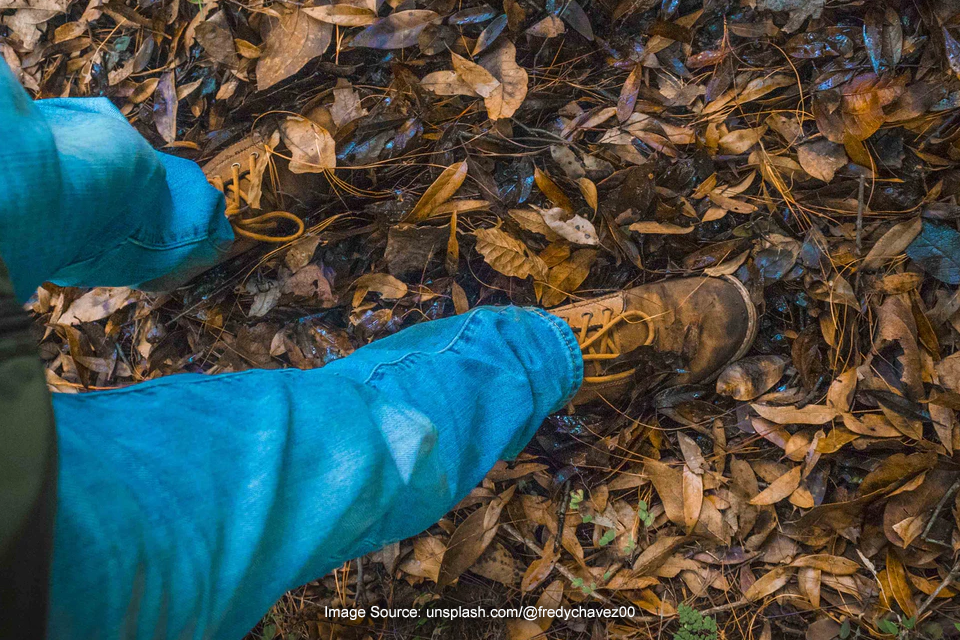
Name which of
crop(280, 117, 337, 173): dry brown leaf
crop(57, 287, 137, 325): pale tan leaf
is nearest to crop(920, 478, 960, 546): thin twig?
crop(280, 117, 337, 173): dry brown leaf

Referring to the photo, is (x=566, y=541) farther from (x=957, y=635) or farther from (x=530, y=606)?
(x=957, y=635)

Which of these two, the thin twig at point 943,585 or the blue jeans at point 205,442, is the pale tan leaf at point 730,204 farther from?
the thin twig at point 943,585

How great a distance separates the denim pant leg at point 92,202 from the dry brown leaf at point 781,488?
1.13m

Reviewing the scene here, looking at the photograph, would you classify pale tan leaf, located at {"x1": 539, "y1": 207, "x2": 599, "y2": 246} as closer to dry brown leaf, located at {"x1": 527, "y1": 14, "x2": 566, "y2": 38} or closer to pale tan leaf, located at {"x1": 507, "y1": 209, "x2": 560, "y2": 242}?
pale tan leaf, located at {"x1": 507, "y1": 209, "x2": 560, "y2": 242}

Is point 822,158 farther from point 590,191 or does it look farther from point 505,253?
point 505,253

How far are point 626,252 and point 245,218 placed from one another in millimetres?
758

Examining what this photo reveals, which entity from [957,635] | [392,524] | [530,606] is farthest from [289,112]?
[957,635]

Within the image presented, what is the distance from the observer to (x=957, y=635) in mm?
1027

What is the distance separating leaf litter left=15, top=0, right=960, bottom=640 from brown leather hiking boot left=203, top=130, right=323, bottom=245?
3cm

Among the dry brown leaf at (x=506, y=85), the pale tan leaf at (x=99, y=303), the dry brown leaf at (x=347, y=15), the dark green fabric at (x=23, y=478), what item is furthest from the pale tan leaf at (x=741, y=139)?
the pale tan leaf at (x=99, y=303)

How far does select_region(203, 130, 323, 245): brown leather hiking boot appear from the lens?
3.71ft

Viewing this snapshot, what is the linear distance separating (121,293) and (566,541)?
1071 mm

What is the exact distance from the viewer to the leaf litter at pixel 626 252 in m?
1.04

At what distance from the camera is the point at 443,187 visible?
44.1 inches
